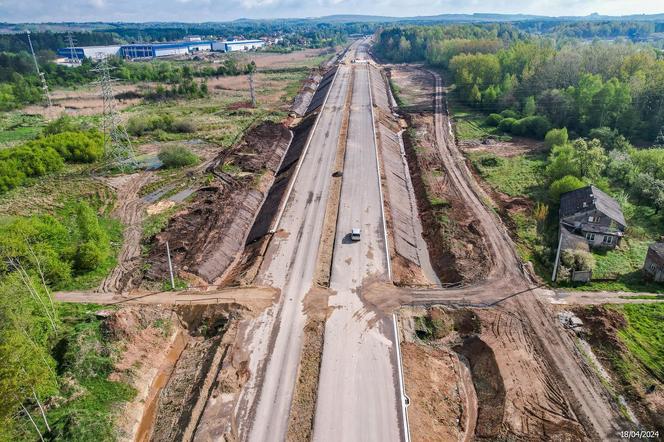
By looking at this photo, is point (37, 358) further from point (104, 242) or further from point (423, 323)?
point (423, 323)

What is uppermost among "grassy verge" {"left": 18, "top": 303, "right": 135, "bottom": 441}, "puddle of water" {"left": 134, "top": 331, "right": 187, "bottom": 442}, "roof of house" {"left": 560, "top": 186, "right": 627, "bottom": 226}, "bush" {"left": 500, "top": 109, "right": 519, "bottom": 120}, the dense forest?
the dense forest

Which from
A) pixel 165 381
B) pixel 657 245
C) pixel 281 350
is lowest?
pixel 165 381

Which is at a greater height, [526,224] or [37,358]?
[37,358]

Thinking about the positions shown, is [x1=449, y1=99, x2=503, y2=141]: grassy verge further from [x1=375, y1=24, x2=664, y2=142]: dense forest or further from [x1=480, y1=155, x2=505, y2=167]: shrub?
[x1=480, y1=155, x2=505, y2=167]: shrub

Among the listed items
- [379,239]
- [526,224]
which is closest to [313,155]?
[379,239]

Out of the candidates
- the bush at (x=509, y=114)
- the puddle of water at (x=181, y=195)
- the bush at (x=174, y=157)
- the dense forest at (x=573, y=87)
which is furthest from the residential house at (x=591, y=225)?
the bush at (x=174, y=157)

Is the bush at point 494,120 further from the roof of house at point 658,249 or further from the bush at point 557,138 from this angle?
the roof of house at point 658,249

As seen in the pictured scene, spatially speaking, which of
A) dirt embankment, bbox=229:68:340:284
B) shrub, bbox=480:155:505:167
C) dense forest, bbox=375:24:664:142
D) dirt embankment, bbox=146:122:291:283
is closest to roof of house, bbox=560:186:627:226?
shrub, bbox=480:155:505:167
